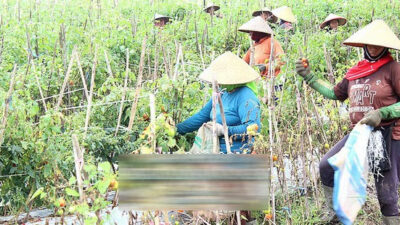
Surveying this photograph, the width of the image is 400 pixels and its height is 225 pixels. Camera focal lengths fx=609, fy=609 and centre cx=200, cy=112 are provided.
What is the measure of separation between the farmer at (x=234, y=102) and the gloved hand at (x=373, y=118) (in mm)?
648

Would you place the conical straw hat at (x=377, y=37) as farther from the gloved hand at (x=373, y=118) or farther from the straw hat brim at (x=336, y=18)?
the straw hat brim at (x=336, y=18)

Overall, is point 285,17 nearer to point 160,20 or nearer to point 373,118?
point 160,20

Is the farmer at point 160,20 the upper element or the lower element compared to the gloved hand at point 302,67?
upper

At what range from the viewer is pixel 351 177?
2.80m

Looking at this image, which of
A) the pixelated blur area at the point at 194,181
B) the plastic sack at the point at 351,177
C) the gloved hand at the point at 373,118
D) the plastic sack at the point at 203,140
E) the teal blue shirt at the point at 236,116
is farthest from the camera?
the teal blue shirt at the point at 236,116

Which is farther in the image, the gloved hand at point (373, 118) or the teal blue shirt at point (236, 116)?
the teal blue shirt at point (236, 116)

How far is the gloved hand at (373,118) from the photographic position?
115 inches

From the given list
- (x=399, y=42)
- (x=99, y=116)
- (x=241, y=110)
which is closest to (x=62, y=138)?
(x=99, y=116)

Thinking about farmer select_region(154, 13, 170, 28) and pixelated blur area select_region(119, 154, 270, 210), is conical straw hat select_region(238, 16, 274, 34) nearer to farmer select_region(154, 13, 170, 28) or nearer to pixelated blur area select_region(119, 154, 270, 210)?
farmer select_region(154, 13, 170, 28)

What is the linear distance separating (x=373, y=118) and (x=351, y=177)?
1.05 feet

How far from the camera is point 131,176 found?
1651 millimetres

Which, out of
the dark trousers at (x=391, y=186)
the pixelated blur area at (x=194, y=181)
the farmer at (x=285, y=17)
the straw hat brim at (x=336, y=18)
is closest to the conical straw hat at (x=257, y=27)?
the farmer at (x=285, y=17)

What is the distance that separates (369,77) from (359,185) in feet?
2.00

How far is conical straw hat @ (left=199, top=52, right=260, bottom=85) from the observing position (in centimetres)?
346
